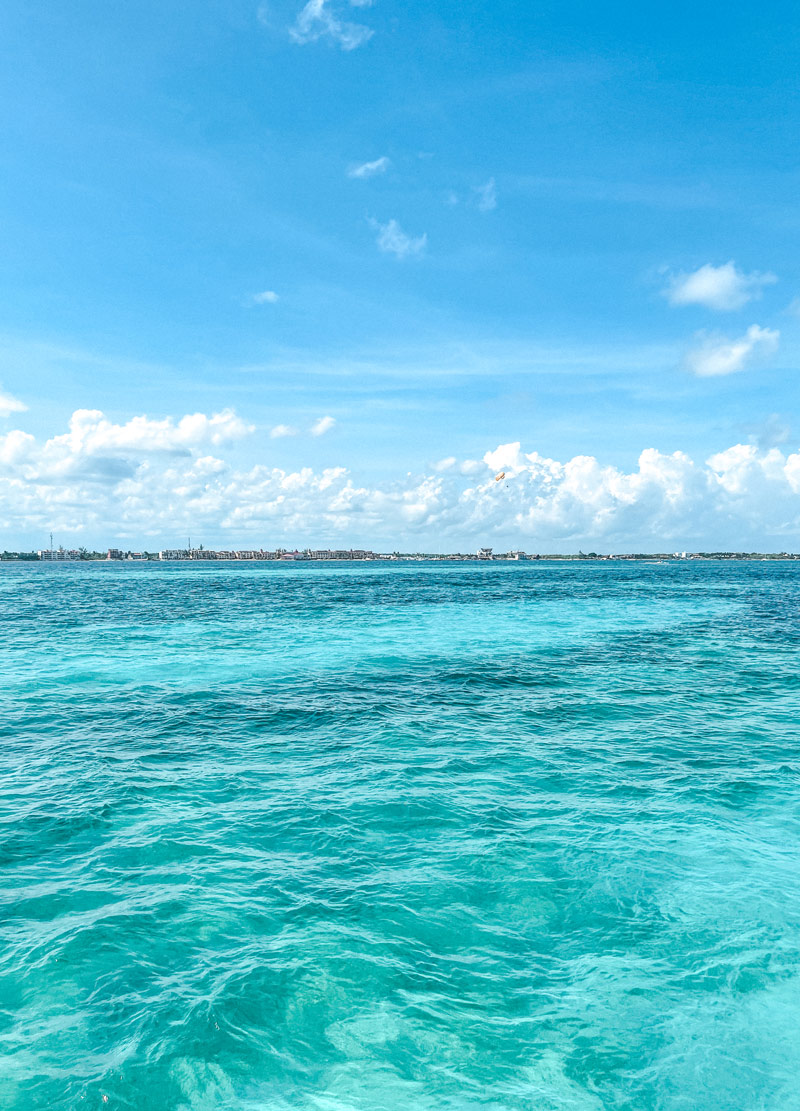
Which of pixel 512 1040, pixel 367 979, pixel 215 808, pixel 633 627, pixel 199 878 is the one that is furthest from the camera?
pixel 633 627

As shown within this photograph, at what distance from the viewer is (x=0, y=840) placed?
12.2m

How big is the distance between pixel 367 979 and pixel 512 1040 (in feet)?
6.70

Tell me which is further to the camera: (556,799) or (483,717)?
(483,717)

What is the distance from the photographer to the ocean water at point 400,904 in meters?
7.22

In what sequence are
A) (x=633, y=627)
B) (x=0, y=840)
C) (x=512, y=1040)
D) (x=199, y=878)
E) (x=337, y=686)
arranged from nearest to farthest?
1. (x=512, y=1040)
2. (x=199, y=878)
3. (x=0, y=840)
4. (x=337, y=686)
5. (x=633, y=627)

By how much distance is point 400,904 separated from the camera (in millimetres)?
10141

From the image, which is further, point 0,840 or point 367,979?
point 0,840

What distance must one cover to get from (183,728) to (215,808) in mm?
6955

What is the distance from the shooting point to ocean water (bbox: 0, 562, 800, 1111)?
7219 mm

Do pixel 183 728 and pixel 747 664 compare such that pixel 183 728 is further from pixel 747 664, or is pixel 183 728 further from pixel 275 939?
pixel 747 664

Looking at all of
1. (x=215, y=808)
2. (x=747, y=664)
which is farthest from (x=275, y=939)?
(x=747, y=664)

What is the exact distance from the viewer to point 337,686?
86.7 ft

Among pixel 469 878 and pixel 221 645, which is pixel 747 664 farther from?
pixel 221 645

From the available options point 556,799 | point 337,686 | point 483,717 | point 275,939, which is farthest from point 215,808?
point 337,686
